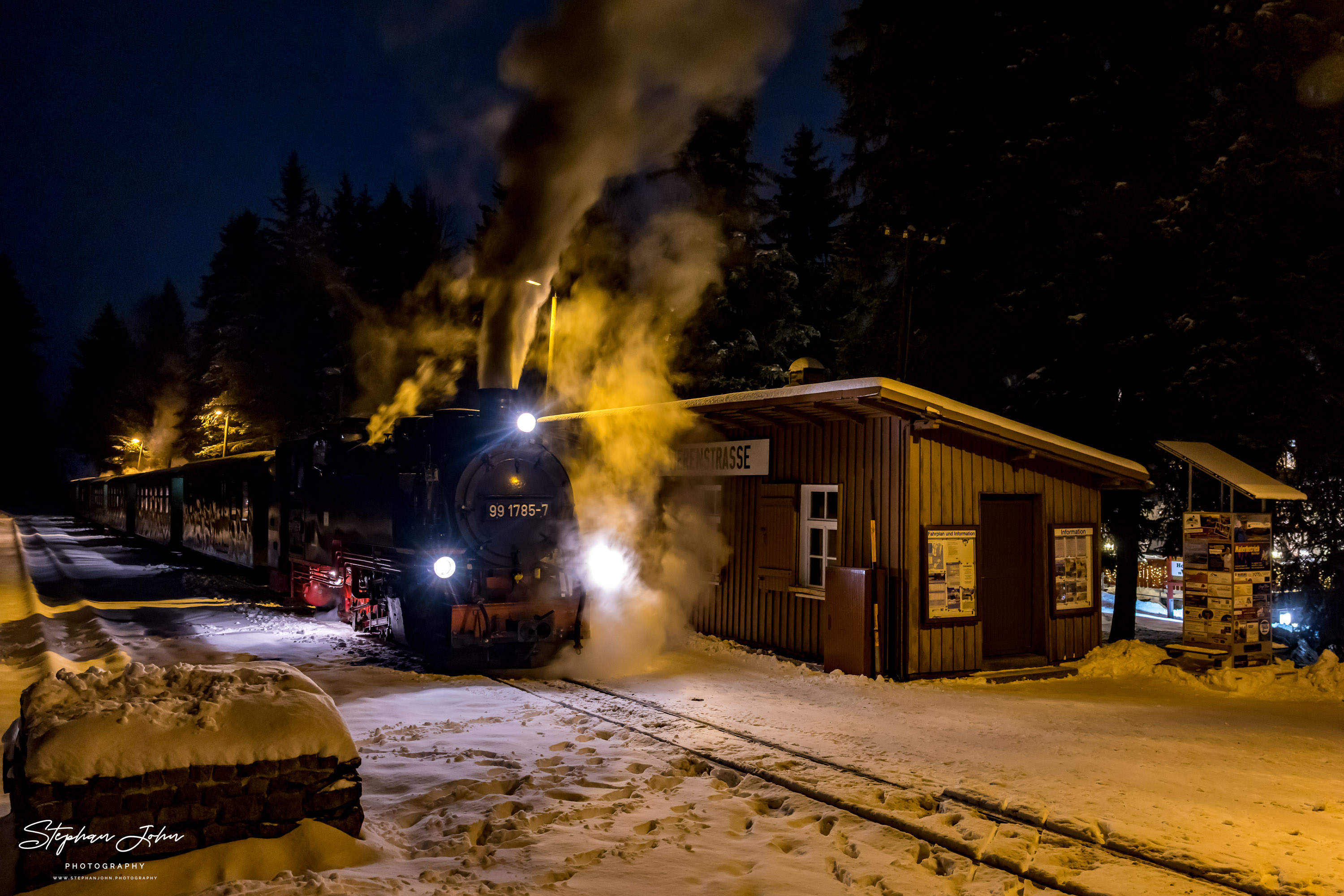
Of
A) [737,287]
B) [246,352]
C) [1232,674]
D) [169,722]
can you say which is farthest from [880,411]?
[246,352]

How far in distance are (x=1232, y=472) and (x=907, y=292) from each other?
280 inches

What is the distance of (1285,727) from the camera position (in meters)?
8.30

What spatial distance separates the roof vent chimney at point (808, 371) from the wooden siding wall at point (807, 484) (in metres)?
1.24

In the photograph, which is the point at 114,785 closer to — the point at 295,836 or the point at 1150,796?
the point at 295,836

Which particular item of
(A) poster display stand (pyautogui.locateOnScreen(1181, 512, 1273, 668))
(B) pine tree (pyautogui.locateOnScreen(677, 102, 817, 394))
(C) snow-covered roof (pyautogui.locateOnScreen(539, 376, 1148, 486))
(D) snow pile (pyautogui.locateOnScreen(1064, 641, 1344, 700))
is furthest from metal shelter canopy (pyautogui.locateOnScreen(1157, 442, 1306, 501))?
(B) pine tree (pyautogui.locateOnScreen(677, 102, 817, 394))

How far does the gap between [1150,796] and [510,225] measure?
9.11 meters

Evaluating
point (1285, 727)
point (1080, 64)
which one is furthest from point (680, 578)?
point (1080, 64)

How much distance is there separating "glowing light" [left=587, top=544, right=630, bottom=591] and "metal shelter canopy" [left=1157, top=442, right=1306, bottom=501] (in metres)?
7.42

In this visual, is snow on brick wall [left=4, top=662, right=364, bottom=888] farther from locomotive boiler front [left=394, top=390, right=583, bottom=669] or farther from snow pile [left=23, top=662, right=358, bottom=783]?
locomotive boiler front [left=394, top=390, right=583, bottom=669]

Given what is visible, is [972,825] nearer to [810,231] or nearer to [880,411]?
[880,411]

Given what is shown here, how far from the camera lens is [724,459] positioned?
512 inches

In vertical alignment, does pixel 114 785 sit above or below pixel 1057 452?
below

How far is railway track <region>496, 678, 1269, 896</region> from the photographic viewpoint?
15.2 ft

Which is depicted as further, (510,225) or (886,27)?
(886,27)
